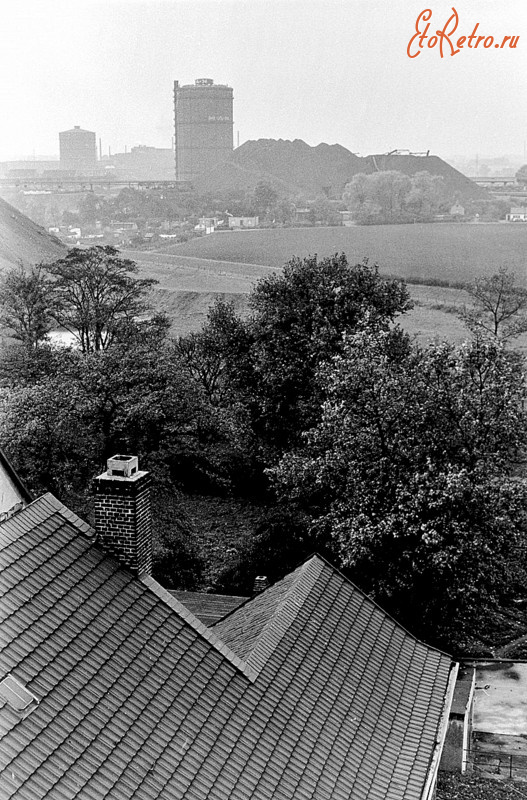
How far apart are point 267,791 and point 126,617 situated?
10.0 feet

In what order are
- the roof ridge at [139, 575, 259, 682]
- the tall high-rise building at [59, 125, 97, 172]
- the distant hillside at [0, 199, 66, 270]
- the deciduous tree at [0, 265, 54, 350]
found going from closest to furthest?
the roof ridge at [139, 575, 259, 682] → the deciduous tree at [0, 265, 54, 350] → the distant hillside at [0, 199, 66, 270] → the tall high-rise building at [59, 125, 97, 172]

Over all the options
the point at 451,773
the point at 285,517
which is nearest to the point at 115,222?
the point at 285,517

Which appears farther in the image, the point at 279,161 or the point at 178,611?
the point at 279,161

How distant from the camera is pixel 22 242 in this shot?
8444 centimetres

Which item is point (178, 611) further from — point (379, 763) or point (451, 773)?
point (451, 773)

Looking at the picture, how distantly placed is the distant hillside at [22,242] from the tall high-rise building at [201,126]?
2702 cm

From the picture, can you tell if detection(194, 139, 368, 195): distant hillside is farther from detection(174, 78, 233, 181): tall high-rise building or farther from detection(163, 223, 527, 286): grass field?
detection(163, 223, 527, 286): grass field

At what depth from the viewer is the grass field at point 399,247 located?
7900cm

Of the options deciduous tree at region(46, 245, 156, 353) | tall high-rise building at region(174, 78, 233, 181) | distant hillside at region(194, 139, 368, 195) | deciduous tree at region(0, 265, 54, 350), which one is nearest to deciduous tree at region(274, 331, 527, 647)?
deciduous tree at region(46, 245, 156, 353)

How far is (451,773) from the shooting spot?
57.5 feet

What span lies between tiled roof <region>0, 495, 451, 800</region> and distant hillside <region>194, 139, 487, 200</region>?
94694mm

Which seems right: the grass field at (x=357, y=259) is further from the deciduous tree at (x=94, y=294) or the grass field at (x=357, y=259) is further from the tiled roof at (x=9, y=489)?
the tiled roof at (x=9, y=489)

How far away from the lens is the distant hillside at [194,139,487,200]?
4184 inches

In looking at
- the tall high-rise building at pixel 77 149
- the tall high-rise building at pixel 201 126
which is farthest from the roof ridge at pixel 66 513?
the tall high-rise building at pixel 77 149
